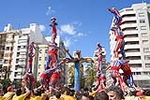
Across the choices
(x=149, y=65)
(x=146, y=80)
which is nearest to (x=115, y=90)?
(x=146, y=80)

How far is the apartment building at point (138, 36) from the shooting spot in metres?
57.8

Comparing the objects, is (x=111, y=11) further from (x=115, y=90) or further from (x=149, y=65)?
(x=149, y=65)

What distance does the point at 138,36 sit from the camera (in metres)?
61.5

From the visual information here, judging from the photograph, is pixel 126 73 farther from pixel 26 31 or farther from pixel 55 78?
pixel 26 31

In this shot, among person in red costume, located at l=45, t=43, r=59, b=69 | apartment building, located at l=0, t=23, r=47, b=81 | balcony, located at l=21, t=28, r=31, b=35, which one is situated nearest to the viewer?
person in red costume, located at l=45, t=43, r=59, b=69

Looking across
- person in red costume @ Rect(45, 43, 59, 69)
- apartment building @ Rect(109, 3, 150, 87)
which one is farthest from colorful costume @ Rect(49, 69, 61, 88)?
apartment building @ Rect(109, 3, 150, 87)

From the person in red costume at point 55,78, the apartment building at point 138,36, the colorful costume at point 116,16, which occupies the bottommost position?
the person in red costume at point 55,78

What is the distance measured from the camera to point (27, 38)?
7375 cm

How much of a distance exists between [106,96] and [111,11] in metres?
10.8

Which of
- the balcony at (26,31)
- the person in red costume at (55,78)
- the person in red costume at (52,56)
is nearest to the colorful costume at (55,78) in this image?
the person in red costume at (55,78)

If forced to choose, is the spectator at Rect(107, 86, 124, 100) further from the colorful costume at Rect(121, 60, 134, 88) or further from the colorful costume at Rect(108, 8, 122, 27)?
the colorful costume at Rect(108, 8, 122, 27)

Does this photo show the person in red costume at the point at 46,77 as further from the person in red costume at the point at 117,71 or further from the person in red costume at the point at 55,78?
the person in red costume at the point at 117,71

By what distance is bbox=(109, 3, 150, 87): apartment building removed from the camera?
57.8 m

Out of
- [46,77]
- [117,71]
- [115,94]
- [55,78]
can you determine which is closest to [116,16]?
[117,71]
